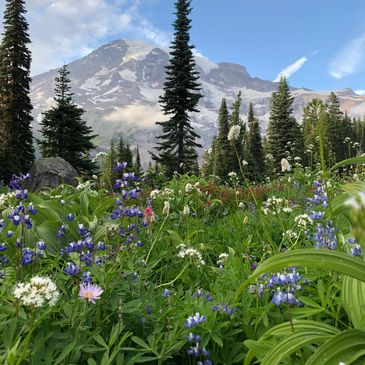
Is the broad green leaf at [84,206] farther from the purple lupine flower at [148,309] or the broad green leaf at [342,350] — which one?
the broad green leaf at [342,350]

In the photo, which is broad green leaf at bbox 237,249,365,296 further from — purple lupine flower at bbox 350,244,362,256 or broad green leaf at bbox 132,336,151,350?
purple lupine flower at bbox 350,244,362,256

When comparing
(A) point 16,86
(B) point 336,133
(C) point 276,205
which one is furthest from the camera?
(B) point 336,133

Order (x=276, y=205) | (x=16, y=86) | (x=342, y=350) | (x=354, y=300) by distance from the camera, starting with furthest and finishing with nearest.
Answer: (x=16, y=86)
(x=276, y=205)
(x=354, y=300)
(x=342, y=350)

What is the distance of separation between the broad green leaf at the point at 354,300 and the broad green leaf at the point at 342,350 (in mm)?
311

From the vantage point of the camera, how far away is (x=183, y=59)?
34062 mm

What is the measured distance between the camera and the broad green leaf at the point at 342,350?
1.70 meters

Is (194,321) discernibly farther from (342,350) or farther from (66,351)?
(342,350)

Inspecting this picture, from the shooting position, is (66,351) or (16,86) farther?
(16,86)

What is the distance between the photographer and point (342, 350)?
1739 mm

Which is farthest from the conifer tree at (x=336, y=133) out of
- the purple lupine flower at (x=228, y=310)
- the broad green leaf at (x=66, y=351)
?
the broad green leaf at (x=66, y=351)

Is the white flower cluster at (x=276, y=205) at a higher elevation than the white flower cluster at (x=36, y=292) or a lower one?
higher

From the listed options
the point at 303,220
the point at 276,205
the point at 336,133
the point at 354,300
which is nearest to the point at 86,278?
the point at 354,300

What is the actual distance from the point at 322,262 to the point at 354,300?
2.22ft

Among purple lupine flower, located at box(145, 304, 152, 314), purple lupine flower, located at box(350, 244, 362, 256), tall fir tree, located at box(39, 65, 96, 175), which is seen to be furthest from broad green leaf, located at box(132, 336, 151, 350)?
tall fir tree, located at box(39, 65, 96, 175)
